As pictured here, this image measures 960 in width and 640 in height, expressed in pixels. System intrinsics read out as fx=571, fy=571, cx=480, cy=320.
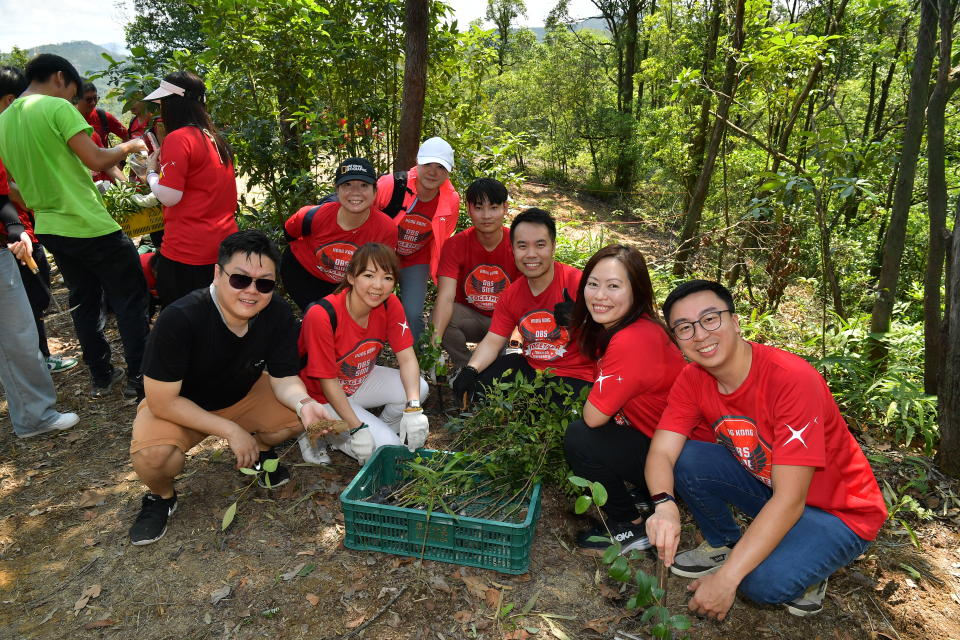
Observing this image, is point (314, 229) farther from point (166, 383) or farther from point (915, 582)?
point (915, 582)

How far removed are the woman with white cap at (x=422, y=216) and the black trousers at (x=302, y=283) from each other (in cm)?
54

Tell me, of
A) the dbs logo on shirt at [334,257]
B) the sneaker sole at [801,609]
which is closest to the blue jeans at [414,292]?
the dbs logo on shirt at [334,257]

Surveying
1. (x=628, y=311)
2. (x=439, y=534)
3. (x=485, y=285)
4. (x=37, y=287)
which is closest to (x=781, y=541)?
(x=628, y=311)

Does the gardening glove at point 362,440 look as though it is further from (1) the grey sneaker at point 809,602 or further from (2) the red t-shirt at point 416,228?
(1) the grey sneaker at point 809,602

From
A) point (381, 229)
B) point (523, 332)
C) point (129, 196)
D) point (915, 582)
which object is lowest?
point (915, 582)

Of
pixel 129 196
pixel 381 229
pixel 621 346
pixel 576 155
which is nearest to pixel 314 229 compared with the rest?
pixel 381 229

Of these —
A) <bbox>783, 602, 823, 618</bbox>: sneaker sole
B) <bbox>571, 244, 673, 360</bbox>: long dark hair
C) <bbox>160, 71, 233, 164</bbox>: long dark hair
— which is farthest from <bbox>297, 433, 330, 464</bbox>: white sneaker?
<bbox>783, 602, 823, 618</bbox>: sneaker sole

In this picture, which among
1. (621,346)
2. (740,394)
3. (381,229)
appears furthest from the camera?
(381,229)

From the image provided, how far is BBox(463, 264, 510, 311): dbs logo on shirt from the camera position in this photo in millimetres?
3846

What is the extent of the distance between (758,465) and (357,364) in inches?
77.8

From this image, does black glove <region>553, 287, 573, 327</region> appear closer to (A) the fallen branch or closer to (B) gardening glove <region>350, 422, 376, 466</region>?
(B) gardening glove <region>350, 422, 376, 466</region>

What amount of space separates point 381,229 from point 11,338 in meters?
2.12

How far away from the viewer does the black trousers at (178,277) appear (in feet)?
11.4

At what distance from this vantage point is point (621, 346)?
237cm
